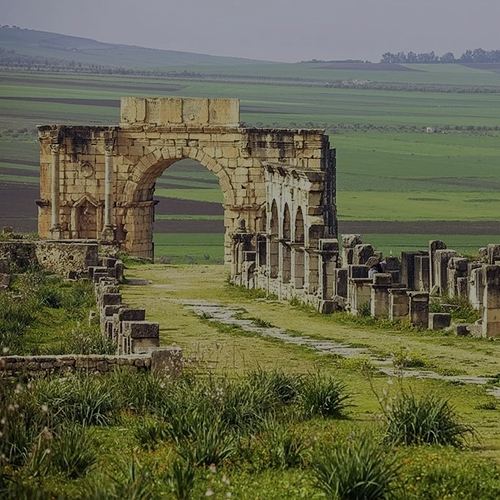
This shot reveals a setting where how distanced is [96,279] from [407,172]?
90.8 m

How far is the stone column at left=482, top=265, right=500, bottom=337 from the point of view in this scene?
110 feet

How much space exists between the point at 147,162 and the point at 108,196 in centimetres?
143

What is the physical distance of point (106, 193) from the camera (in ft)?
181

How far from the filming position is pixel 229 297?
4356 centimetres

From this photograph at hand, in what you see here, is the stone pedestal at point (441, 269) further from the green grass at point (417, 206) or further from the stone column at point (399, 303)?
the green grass at point (417, 206)

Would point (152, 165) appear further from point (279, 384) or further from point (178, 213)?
point (178, 213)

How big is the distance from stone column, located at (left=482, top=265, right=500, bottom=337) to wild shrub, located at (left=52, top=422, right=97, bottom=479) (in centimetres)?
1595

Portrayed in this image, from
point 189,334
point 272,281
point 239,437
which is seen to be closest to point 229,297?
point 272,281

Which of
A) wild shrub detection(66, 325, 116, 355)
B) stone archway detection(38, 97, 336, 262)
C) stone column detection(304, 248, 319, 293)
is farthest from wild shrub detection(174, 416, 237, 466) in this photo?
stone archway detection(38, 97, 336, 262)

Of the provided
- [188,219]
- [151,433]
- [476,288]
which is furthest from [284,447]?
[188,219]

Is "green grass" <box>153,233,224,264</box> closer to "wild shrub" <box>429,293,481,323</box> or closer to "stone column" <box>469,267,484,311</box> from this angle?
"wild shrub" <box>429,293,481,323</box>

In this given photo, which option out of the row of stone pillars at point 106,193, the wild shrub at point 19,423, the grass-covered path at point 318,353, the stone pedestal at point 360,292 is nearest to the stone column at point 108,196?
the row of stone pillars at point 106,193

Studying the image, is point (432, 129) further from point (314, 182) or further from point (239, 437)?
point (239, 437)

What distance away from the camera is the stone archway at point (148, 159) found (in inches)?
2140
